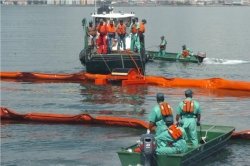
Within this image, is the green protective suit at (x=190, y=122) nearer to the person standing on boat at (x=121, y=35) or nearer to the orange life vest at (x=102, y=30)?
the orange life vest at (x=102, y=30)

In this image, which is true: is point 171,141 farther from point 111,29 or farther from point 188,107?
point 111,29

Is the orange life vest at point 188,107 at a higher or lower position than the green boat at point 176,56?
higher

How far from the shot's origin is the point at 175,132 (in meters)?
18.6

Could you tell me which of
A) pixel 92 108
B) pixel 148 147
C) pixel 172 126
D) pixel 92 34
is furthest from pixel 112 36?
pixel 148 147

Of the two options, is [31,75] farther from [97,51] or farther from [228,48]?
[228,48]

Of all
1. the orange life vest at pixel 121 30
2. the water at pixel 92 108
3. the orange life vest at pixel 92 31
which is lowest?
the water at pixel 92 108

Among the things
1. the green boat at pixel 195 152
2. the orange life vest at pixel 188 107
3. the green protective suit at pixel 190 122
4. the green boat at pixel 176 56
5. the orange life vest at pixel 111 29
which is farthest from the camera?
the green boat at pixel 176 56

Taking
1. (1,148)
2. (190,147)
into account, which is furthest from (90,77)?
(190,147)

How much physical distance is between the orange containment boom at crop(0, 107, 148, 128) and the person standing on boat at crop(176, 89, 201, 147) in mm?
4281

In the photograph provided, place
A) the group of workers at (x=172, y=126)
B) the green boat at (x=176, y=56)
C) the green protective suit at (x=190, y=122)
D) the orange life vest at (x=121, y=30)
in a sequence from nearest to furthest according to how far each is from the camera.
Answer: the group of workers at (x=172, y=126) < the green protective suit at (x=190, y=122) < the orange life vest at (x=121, y=30) < the green boat at (x=176, y=56)

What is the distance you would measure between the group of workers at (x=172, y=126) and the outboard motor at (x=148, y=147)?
49 cm

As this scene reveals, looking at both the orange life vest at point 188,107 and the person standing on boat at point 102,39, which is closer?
the orange life vest at point 188,107

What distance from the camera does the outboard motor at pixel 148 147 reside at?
704 inches

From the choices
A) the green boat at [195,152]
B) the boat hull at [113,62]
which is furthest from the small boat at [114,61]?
the green boat at [195,152]
